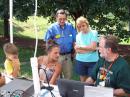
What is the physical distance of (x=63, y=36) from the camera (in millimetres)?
6094

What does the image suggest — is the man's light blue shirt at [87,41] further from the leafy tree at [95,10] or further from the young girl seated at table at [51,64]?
the leafy tree at [95,10]

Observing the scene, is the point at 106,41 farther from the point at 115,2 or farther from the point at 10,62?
the point at 115,2

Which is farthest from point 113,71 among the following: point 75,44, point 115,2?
point 115,2

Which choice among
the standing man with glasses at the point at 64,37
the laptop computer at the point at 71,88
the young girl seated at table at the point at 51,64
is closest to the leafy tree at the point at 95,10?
the standing man with glasses at the point at 64,37

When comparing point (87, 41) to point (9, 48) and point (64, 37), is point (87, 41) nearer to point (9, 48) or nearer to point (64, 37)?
point (64, 37)

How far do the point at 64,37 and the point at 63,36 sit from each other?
2 centimetres

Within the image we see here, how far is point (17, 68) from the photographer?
5102mm

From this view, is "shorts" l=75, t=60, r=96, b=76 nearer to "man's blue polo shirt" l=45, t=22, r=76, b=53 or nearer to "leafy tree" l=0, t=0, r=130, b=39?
"man's blue polo shirt" l=45, t=22, r=76, b=53

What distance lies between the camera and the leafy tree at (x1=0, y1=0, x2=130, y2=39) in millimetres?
11227

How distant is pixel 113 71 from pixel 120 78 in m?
0.11

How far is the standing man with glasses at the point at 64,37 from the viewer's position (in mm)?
6082

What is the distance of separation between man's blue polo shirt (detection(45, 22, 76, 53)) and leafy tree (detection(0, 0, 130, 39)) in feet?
16.7

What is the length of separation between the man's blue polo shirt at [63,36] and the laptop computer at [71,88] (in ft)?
7.88

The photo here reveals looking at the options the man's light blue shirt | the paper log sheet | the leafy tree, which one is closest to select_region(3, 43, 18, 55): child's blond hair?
the man's light blue shirt
